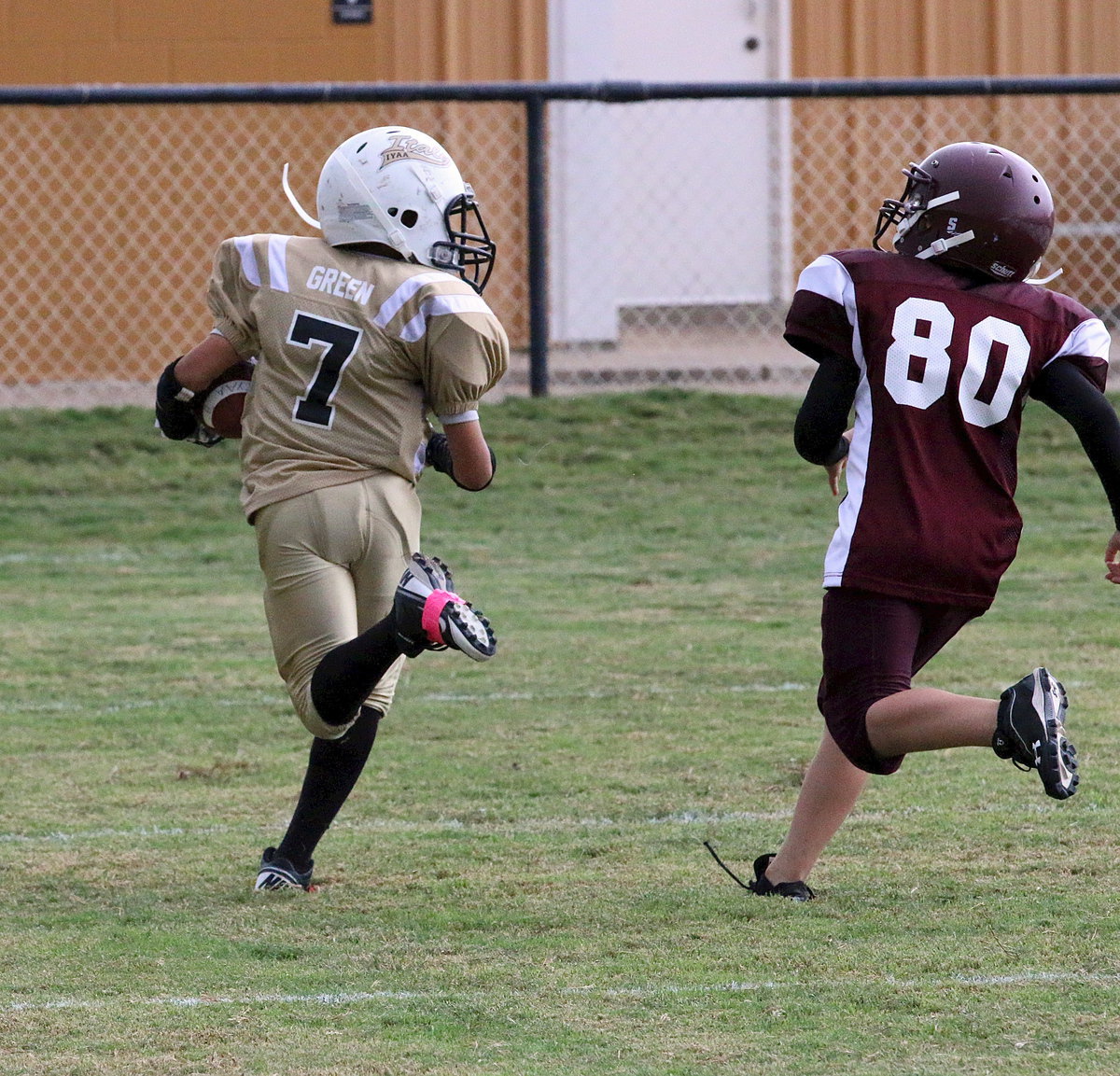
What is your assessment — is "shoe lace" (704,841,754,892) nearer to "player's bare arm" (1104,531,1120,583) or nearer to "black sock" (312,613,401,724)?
"black sock" (312,613,401,724)

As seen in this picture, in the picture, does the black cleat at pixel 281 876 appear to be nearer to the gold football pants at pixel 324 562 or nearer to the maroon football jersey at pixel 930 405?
the gold football pants at pixel 324 562

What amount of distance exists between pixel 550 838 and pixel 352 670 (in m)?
0.82

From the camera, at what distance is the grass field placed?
10.5ft

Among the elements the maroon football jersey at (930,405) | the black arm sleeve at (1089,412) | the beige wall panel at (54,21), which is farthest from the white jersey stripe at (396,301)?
the beige wall panel at (54,21)

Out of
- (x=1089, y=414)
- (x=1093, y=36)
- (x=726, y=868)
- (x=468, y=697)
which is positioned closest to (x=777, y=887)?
(x=726, y=868)

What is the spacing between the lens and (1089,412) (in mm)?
3719

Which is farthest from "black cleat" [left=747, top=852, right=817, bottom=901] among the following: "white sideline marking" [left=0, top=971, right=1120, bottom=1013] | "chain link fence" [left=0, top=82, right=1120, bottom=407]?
"chain link fence" [left=0, top=82, right=1120, bottom=407]

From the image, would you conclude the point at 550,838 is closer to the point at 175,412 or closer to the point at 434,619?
the point at 434,619

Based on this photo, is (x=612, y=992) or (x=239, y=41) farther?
(x=239, y=41)

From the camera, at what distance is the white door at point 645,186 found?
35.1ft

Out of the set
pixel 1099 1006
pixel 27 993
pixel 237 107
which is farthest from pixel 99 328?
pixel 1099 1006

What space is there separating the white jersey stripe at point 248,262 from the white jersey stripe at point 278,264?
32 millimetres

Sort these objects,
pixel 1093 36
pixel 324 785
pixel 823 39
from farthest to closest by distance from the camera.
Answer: pixel 1093 36, pixel 823 39, pixel 324 785

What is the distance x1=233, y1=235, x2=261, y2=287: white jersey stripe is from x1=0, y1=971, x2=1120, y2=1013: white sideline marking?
1523 mm
